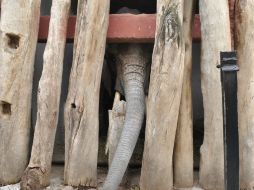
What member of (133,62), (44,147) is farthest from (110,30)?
(44,147)

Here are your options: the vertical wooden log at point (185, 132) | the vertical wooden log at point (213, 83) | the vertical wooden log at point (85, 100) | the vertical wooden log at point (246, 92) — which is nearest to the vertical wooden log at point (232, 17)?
the vertical wooden log at point (246, 92)

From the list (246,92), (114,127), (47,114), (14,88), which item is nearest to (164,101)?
(114,127)

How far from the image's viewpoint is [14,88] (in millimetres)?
3051

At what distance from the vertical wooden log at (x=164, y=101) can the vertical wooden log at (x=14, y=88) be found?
36.3 inches

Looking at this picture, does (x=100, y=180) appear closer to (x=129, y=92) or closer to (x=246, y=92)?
(x=129, y=92)

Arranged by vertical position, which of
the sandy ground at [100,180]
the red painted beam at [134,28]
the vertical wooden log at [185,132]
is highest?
the red painted beam at [134,28]

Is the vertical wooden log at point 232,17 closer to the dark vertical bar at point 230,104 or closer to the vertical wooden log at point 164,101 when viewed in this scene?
the vertical wooden log at point 164,101

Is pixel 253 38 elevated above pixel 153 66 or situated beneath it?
elevated above

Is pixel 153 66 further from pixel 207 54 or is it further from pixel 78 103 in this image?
pixel 78 103

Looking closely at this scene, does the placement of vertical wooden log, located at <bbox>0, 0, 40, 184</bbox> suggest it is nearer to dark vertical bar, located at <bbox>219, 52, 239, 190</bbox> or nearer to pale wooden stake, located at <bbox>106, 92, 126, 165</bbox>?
pale wooden stake, located at <bbox>106, 92, 126, 165</bbox>

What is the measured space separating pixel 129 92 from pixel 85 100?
1.42ft

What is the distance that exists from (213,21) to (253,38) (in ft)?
1.04

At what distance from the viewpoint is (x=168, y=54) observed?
9.09 ft

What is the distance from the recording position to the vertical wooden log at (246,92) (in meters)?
2.92
